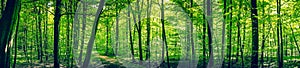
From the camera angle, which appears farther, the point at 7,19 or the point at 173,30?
the point at 173,30

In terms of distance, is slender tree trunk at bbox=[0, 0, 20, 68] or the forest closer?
slender tree trunk at bbox=[0, 0, 20, 68]

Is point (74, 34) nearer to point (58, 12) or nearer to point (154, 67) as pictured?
point (154, 67)

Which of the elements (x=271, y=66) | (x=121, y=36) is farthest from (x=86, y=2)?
(x=121, y=36)

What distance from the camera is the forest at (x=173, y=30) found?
37.1ft

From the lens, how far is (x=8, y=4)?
593 cm

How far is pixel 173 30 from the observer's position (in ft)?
80.9

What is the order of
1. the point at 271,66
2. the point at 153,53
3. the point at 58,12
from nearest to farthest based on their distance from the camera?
the point at 58,12, the point at 271,66, the point at 153,53

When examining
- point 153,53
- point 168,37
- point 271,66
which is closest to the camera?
point 271,66

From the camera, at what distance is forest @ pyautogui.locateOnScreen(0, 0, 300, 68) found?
11312 mm

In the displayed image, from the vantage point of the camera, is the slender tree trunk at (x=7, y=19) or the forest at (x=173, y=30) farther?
the forest at (x=173, y=30)

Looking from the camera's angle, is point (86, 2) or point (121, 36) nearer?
point (86, 2)

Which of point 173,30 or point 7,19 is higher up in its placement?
point 7,19

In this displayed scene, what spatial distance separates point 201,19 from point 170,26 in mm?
7890

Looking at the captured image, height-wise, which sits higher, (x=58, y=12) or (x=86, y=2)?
(x=86, y=2)
